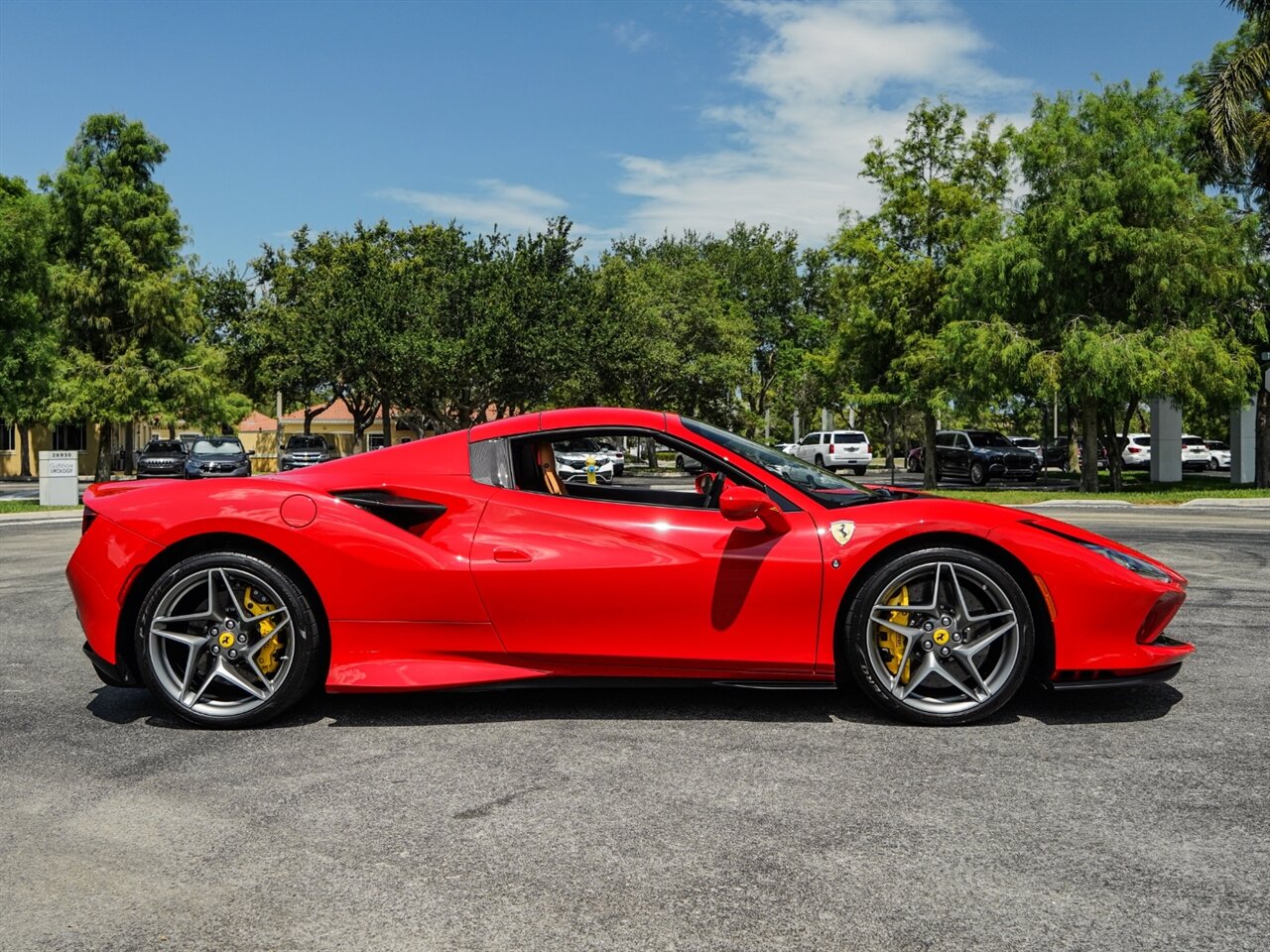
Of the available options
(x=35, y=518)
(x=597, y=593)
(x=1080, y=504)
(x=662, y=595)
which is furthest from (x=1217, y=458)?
(x=597, y=593)

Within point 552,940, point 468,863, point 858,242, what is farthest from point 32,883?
point 858,242

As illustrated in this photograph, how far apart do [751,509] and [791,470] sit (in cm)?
52

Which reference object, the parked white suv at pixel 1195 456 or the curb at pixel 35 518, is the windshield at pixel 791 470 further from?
the parked white suv at pixel 1195 456

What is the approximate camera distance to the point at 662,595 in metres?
4.54

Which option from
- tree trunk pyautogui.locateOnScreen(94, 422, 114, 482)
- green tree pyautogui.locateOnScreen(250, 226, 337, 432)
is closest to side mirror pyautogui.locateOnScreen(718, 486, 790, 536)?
tree trunk pyautogui.locateOnScreen(94, 422, 114, 482)

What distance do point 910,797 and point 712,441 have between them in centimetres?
182

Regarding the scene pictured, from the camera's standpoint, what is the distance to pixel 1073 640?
4.52m

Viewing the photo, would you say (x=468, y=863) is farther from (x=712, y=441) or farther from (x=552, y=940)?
(x=712, y=441)

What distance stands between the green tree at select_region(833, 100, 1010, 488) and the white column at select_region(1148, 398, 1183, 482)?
7.91 m

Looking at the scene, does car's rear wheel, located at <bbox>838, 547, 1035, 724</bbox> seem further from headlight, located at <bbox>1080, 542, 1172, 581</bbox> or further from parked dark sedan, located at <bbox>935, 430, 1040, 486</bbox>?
parked dark sedan, located at <bbox>935, 430, 1040, 486</bbox>

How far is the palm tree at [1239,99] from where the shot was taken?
25.2 metres

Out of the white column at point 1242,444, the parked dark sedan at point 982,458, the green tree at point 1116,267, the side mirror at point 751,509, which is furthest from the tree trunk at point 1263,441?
the side mirror at point 751,509

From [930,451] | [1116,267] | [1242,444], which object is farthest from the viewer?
[930,451]

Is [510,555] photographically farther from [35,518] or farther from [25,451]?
[25,451]
